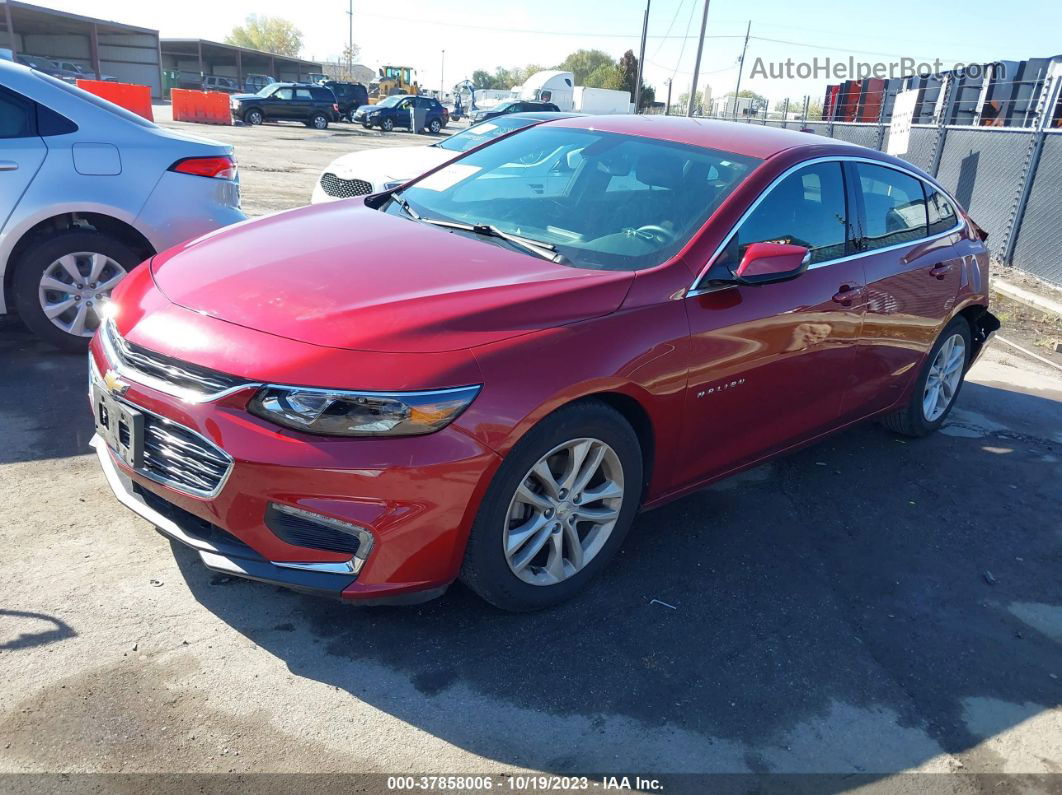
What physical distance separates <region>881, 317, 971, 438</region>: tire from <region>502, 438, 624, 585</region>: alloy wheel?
2.65m

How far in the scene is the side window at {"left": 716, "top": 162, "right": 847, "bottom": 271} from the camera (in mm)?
3557

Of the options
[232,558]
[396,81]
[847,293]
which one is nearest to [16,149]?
[232,558]

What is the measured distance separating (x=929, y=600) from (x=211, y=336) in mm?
3033

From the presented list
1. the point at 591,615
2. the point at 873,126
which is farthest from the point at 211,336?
the point at 873,126

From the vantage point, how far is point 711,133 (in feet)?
13.7

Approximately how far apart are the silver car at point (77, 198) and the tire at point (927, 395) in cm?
450

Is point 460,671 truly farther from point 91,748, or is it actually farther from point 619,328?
point 619,328

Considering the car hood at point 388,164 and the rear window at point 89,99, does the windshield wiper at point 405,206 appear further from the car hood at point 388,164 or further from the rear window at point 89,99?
the car hood at point 388,164

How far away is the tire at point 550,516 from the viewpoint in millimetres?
2803

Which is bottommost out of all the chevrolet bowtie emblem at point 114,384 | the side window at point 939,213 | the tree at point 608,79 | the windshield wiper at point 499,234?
the chevrolet bowtie emblem at point 114,384

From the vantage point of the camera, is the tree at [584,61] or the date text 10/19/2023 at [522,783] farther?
the tree at [584,61]

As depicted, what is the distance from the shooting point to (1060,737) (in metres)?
2.84

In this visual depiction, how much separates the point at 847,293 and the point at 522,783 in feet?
9.02

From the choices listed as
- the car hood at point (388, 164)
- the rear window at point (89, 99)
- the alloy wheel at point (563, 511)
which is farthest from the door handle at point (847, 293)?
the car hood at point (388, 164)
